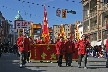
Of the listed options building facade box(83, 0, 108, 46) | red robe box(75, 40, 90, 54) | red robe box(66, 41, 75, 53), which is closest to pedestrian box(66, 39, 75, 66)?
red robe box(66, 41, 75, 53)

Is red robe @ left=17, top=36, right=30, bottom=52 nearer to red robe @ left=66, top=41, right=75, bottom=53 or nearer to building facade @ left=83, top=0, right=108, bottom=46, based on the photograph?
red robe @ left=66, top=41, right=75, bottom=53

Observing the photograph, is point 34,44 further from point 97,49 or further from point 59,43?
point 97,49

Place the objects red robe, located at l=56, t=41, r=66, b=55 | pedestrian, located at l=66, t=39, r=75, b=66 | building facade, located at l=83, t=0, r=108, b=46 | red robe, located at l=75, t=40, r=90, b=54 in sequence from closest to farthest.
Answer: red robe, located at l=75, t=40, r=90, b=54 < red robe, located at l=56, t=41, r=66, b=55 < pedestrian, located at l=66, t=39, r=75, b=66 < building facade, located at l=83, t=0, r=108, b=46

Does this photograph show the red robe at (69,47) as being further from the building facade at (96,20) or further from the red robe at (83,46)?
the building facade at (96,20)

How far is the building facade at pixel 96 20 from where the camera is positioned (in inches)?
1949

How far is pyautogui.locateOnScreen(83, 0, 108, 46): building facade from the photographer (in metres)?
49.5

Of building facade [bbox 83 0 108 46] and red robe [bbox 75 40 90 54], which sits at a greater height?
building facade [bbox 83 0 108 46]

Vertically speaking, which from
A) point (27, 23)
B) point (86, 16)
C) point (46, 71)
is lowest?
point (46, 71)

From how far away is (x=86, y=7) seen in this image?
63.6m

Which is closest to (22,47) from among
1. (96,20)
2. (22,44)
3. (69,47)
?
(22,44)

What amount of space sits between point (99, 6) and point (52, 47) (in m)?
34.7

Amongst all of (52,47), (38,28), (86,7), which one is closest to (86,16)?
(86,7)

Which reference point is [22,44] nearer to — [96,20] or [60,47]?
[60,47]

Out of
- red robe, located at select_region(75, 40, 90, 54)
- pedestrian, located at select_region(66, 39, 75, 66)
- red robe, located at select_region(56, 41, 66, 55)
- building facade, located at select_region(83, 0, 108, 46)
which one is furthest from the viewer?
building facade, located at select_region(83, 0, 108, 46)
